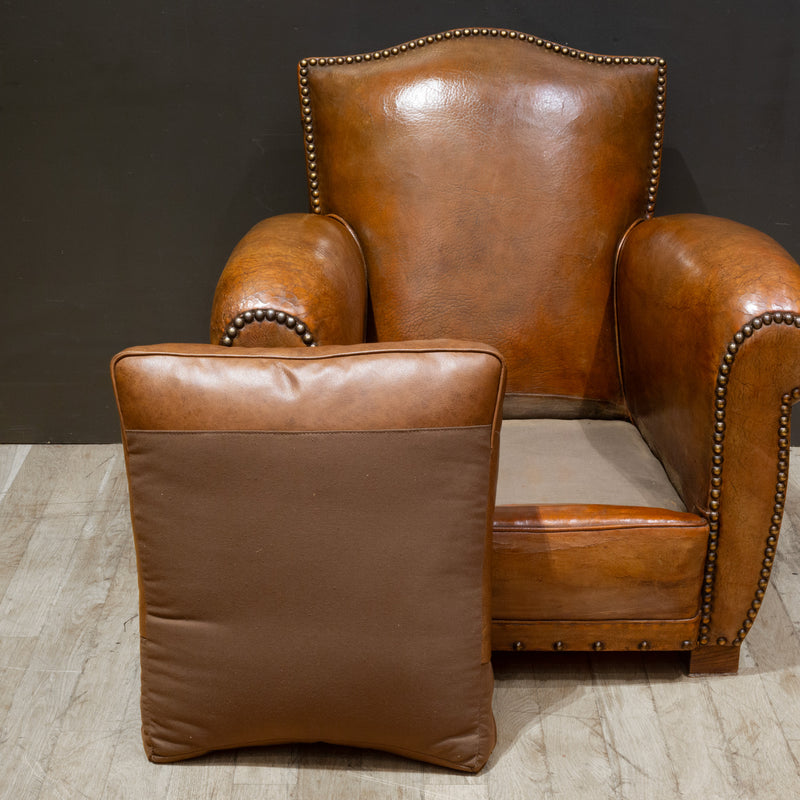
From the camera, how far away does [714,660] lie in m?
1.67

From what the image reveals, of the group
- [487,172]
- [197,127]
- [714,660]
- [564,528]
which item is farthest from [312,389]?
[197,127]

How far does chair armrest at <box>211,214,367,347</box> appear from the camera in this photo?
4.71 feet

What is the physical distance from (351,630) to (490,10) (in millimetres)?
1344

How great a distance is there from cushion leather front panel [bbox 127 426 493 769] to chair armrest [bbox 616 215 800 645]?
1.36ft

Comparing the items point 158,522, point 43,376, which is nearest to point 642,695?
point 158,522

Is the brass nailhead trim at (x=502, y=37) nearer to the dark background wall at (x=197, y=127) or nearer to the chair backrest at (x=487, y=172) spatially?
the chair backrest at (x=487, y=172)

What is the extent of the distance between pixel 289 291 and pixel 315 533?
38 cm

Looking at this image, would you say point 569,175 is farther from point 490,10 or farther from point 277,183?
point 277,183

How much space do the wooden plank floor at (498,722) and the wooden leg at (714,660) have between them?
0.02 metres

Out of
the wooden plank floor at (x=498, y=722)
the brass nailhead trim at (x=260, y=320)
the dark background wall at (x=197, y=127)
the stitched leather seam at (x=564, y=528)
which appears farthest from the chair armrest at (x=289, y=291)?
the wooden plank floor at (x=498, y=722)

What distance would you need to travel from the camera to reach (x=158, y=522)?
4.33 ft

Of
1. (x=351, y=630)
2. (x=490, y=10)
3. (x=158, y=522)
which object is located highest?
(x=490, y=10)

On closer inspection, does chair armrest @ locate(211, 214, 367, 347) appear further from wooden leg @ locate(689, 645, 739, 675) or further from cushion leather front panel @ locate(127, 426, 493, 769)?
wooden leg @ locate(689, 645, 739, 675)

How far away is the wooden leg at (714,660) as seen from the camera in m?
1.66
